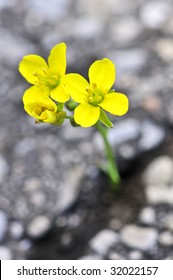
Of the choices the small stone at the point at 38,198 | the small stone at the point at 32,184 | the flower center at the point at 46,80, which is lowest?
the small stone at the point at 38,198

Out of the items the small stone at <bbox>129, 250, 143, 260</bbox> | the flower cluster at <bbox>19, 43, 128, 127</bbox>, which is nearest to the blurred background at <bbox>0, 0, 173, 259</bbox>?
the small stone at <bbox>129, 250, 143, 260</bbox>

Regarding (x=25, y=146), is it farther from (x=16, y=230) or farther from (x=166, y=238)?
(x=166, y=238)

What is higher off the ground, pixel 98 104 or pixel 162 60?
pixel 162 60

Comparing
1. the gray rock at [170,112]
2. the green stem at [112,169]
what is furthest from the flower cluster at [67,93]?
the gray rock at [170,112]

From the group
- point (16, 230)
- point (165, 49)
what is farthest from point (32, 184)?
point (165, 49)

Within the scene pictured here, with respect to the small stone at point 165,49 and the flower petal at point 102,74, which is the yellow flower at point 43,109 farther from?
the small stone at point 165,49
